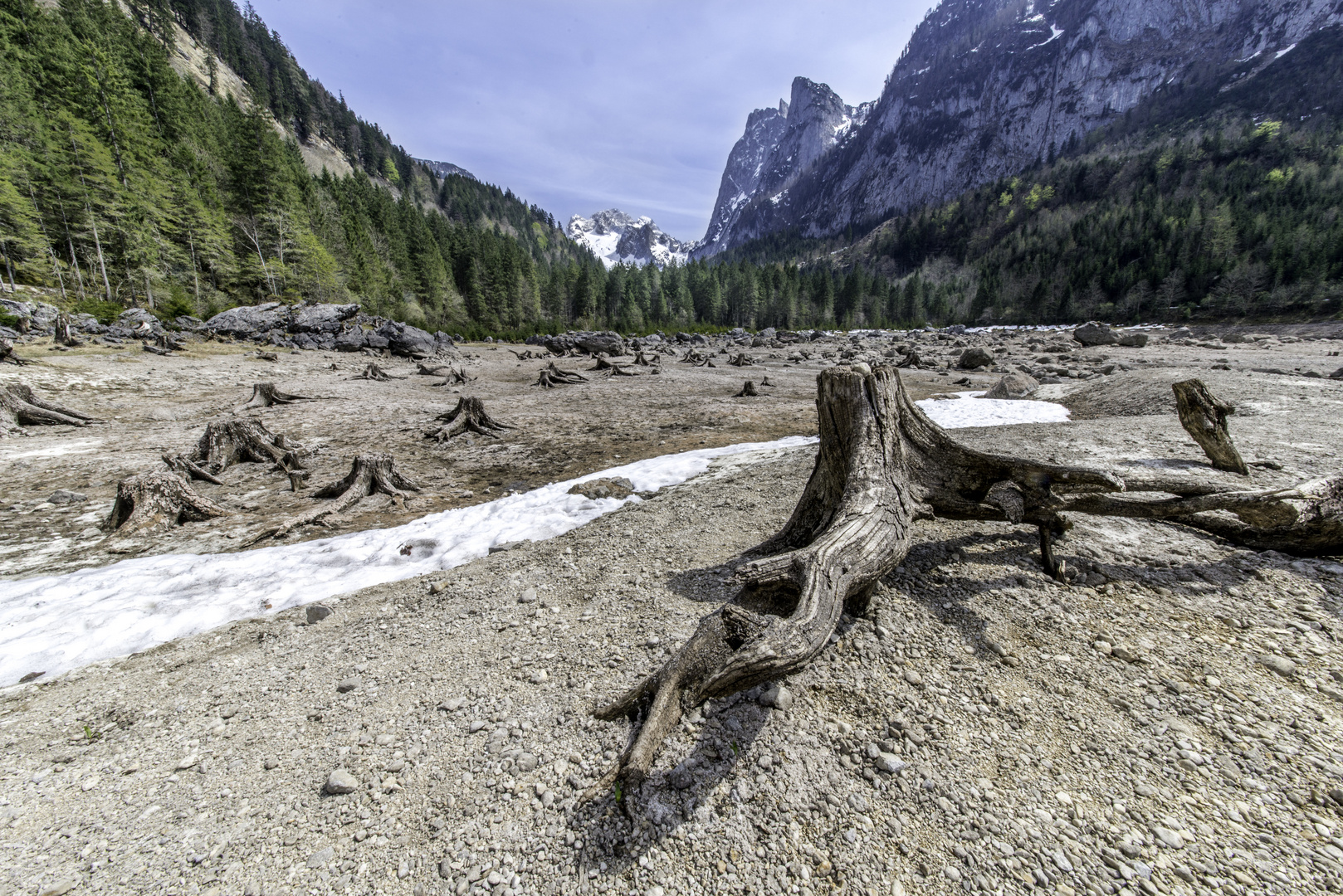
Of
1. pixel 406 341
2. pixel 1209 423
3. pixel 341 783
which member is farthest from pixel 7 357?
pixel 1209 423

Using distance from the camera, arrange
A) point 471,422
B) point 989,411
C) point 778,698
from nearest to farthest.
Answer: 1. point 778,698
2. point 989,411
3. point 471,422

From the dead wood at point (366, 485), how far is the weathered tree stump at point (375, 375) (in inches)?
650

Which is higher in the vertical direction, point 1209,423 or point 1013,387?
point 1209,423

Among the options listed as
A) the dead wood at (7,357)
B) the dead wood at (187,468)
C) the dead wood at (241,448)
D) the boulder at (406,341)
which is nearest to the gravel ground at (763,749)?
the dead wood at (187,468)

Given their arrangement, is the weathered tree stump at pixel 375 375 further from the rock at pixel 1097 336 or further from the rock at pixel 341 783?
the rock at pixel 1097 336

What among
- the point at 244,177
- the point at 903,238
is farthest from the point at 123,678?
the point at 903,238

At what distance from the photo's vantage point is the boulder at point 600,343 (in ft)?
133

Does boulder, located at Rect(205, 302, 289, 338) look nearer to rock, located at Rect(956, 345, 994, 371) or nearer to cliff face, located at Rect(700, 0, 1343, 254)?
rock, located at Rect(956, 345, 994, 371)

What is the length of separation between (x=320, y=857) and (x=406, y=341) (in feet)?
117

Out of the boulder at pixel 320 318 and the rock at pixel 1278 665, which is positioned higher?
the boulder at pixel 320 318

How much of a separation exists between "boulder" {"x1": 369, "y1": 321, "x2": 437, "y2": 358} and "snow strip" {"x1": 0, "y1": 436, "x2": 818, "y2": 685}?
29.5 metres

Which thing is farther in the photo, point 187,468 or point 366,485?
Answer: point 187,468

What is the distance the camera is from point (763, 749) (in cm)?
260

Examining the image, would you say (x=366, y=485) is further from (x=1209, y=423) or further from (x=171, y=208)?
(x=171, y=208)
